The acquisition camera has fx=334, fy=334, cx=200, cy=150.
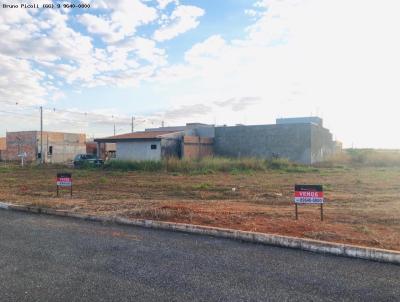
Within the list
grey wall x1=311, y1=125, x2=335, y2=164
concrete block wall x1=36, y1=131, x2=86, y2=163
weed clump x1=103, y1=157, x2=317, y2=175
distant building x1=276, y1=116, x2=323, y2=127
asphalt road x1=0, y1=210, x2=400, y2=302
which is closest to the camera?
asphalt road x1=0, y1=210, x2=400, y2=302

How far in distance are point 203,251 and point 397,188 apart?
12.5 meters

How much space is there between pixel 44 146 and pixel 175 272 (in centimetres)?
4617

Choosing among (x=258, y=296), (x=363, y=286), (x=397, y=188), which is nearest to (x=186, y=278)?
(x=258, y=296)

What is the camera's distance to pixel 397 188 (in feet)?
48.5

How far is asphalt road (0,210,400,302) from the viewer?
406 cm

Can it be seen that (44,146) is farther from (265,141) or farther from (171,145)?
(265,141)

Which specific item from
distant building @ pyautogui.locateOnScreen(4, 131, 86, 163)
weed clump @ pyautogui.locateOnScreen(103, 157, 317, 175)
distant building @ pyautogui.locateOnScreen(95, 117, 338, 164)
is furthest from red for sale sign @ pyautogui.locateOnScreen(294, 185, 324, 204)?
distant building @ pyautogui.locateOnScreen(4, 131, 86, 163)

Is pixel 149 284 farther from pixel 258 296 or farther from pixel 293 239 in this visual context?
pixel 293 239

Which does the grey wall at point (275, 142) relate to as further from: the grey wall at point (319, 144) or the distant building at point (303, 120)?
the distant building at point (303, 120)

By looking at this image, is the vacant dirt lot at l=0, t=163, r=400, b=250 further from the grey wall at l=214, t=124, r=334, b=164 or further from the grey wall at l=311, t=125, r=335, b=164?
the grey wall at l=311, t=125, r=335, b=164

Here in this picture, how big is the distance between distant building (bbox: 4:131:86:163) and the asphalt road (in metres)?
42.1

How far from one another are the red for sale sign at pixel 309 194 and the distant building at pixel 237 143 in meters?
23.5

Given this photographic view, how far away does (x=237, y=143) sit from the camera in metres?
34.5

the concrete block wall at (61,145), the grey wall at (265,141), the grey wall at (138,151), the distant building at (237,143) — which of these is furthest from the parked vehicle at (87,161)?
the concrete block wall at (61,145)
